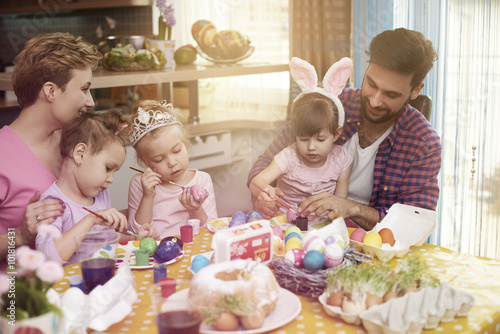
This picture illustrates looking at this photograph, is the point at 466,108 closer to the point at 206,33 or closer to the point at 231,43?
the point at 231,43

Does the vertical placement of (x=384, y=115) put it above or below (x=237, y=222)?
above

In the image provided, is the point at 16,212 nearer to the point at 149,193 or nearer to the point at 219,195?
the point at 149,193

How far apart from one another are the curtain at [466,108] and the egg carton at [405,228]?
1335 millimetres

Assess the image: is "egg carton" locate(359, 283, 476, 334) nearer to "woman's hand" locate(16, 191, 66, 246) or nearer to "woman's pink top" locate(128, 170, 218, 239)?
"woman's hand" locate(16, 191, 66, 246)

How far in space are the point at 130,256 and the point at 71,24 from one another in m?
3.45

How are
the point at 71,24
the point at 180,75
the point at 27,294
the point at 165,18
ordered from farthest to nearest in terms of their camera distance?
the point at 71,24 → the point at 165,18 → the point at 180,75 → the point at 27,294

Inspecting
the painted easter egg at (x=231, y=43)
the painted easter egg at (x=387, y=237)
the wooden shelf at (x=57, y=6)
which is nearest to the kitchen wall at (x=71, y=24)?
the wooden shelf at (x=57, y=6)

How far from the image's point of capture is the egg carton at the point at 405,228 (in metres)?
1.41

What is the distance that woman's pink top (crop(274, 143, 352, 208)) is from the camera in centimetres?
204

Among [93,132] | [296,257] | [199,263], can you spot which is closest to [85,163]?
[93,132]

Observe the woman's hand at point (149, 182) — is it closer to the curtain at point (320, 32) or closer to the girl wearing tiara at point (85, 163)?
the girl wearing tiara at point (85, 163)

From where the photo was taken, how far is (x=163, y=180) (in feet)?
6.39

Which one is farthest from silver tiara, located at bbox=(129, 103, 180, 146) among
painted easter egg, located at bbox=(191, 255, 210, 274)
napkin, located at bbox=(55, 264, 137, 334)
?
napkin, located at bbox=(55, 264, 137, 334)

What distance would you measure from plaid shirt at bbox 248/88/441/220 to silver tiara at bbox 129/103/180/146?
0.45m
